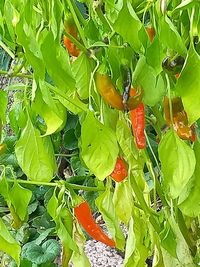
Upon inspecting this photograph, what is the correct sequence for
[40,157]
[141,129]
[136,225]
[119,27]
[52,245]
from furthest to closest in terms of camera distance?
[52,245]
[136,225]
[141,129]
[40,157]
[119,27]

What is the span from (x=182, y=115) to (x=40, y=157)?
196mm

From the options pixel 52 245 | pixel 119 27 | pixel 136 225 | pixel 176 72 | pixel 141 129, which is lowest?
pixel 52 245

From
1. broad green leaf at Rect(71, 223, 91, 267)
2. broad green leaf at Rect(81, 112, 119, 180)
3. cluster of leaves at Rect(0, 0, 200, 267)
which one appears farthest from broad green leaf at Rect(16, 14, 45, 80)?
broad green leaf at Rect(71, 223, 91, 267)

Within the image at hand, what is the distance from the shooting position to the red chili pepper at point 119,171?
0.96 metres

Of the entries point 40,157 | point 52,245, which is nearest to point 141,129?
point 40,157

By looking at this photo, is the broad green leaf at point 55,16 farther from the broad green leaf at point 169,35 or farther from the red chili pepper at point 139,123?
the red chili pepper at point 139,123

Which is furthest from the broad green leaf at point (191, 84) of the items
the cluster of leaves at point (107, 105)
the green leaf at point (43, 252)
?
the green leaf at point (43, 252)

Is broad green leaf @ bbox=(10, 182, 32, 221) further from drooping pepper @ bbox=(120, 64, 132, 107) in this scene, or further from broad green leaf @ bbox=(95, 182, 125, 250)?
drooping pepper @ bbox=(120, 64, 132, 107)

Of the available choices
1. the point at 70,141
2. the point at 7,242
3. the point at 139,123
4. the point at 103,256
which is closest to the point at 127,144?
the point at 139,123

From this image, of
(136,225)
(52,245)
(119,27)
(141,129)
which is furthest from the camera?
(52,245)

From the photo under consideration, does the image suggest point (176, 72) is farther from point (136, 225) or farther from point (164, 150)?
point (136, 225)

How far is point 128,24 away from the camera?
688 mm

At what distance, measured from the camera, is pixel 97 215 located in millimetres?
1995

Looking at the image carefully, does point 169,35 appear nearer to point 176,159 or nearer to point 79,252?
point 176,159
